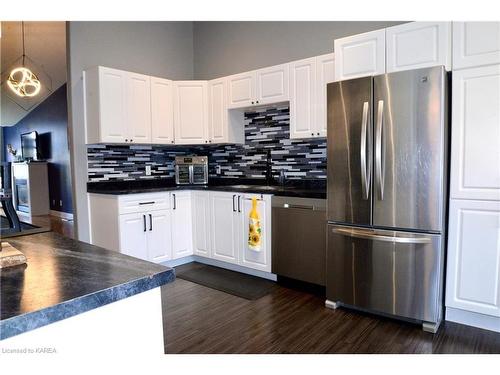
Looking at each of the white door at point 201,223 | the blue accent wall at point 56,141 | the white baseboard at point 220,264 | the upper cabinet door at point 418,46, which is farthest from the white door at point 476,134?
the blue accent wall at point 56,141

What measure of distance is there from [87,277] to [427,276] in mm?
2220

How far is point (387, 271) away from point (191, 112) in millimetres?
2857

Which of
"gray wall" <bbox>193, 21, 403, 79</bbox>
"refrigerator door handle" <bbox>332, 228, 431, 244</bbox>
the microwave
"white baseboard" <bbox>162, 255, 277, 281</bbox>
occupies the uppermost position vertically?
"gray wall" <bbox>193, 21, 403, 79</bbox>

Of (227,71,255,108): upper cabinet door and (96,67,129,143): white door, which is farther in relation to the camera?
(227,71,255,108): upper cabinet door

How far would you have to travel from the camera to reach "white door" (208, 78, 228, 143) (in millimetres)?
4109

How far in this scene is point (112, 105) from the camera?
3.62 metres

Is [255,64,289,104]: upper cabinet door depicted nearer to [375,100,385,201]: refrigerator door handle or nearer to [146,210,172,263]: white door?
[375,100,385,201]: refrigerator door handle

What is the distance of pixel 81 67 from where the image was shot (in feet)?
12.3

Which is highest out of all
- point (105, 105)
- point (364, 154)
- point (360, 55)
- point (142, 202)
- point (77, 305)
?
point (360, 55)

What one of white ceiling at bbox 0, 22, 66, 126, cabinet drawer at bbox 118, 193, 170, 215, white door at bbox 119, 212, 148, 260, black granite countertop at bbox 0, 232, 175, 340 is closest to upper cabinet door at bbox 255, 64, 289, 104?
cabinet drawer at bbox 118, 193, 170, 215

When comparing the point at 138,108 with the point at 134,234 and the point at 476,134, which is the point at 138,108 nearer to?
the point at 134,234

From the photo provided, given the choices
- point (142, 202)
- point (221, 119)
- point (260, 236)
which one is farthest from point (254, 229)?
point (221, 119)
